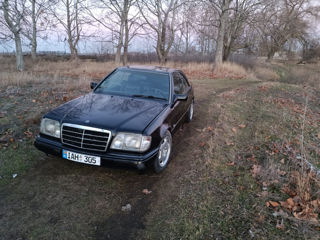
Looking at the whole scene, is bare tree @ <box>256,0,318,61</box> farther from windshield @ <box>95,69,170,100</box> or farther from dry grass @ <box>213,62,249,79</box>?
windshield @ <box>95,69,170,100</box>

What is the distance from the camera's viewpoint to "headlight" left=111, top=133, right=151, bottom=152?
284 centimetres

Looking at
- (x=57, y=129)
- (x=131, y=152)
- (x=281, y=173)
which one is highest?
(x=57, y=129)

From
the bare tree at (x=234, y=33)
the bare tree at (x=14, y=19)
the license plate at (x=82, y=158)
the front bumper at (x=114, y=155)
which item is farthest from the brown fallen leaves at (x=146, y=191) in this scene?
the bare tree at (x=234, y=33)

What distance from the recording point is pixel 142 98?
3.88 metres

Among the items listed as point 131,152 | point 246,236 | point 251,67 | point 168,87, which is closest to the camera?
point 246,236

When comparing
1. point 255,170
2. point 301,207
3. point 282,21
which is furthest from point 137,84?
point 282,21

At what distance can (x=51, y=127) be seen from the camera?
10.2 feet

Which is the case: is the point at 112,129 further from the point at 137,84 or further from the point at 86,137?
the point at 137,84

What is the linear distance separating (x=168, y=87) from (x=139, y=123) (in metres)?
1.43

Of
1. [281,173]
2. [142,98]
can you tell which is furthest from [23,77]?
[281,173]

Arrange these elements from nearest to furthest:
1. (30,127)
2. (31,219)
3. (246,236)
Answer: (246,236)
(31,219)
(30,127)

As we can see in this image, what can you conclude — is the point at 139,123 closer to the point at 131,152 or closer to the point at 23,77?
the point at 131,152

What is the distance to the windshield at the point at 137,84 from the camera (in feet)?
13.2

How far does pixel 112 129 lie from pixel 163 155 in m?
1.09
